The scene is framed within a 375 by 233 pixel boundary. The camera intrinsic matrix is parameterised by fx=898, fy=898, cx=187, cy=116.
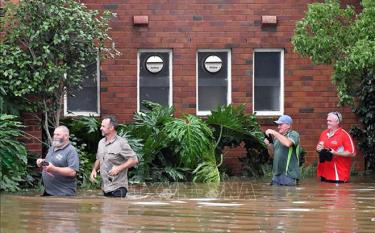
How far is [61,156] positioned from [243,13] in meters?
6.94

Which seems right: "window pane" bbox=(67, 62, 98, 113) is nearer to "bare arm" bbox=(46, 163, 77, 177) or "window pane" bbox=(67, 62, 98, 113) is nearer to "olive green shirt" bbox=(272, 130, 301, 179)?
"olive green shirt" bbox=(272, 130, 301, 179)

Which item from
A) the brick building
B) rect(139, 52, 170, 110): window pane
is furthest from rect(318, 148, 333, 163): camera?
rect(139, 52, 170, 110): window pane

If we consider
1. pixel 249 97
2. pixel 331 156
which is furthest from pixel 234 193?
pixel 249 97

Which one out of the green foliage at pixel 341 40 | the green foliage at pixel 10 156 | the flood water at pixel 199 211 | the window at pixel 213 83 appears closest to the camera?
the flood water at pixel 199 211

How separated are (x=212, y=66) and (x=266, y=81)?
3.46 ft

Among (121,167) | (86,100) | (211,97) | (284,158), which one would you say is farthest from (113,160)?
(211,97)

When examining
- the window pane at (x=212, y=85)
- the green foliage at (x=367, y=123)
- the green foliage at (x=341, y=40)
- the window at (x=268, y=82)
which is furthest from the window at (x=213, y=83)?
the green foliage at (x=341, y=40)

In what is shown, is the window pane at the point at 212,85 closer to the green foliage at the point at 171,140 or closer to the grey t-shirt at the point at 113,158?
the green foliage at the point at 171,140

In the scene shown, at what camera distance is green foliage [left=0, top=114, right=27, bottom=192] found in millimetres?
12070

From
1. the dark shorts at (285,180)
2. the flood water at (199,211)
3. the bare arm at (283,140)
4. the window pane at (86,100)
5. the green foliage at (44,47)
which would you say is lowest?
the flood water at (199,211)

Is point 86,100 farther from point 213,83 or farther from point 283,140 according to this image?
point 283,140

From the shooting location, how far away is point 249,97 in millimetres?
16469

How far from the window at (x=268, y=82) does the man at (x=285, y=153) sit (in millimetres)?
3676

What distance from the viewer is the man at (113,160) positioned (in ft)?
35.1
